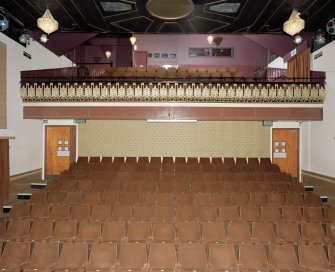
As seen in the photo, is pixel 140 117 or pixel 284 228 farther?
pixel 140 117

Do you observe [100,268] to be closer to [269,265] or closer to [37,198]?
[269,265]

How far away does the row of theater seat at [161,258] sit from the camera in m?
3.56

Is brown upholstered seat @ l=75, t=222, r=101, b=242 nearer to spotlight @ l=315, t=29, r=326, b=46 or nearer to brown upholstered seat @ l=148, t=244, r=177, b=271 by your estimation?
brown upholstered seat @ l=148, t=244, r=177, b=271

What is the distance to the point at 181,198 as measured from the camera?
529 cm

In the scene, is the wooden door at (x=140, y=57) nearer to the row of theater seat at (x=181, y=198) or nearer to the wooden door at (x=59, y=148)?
the wooden door at (x=59, y=148)

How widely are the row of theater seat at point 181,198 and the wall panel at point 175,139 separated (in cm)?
323

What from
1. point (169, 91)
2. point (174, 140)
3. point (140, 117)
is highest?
point (169, 91)

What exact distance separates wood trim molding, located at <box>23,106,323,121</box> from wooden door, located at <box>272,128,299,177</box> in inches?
53.6

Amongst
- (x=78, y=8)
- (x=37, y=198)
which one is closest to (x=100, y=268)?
(x=37, y=198)

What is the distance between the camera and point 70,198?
5.41 m

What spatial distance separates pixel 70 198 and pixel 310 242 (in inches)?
157

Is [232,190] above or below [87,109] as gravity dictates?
below

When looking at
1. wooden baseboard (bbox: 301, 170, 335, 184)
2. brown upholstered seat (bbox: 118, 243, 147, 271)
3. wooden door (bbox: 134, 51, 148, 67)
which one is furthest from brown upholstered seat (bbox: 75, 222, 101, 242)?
wooden door (bbox: 134, 51, 148, 67)

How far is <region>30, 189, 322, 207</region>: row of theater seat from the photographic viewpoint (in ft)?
17.2
